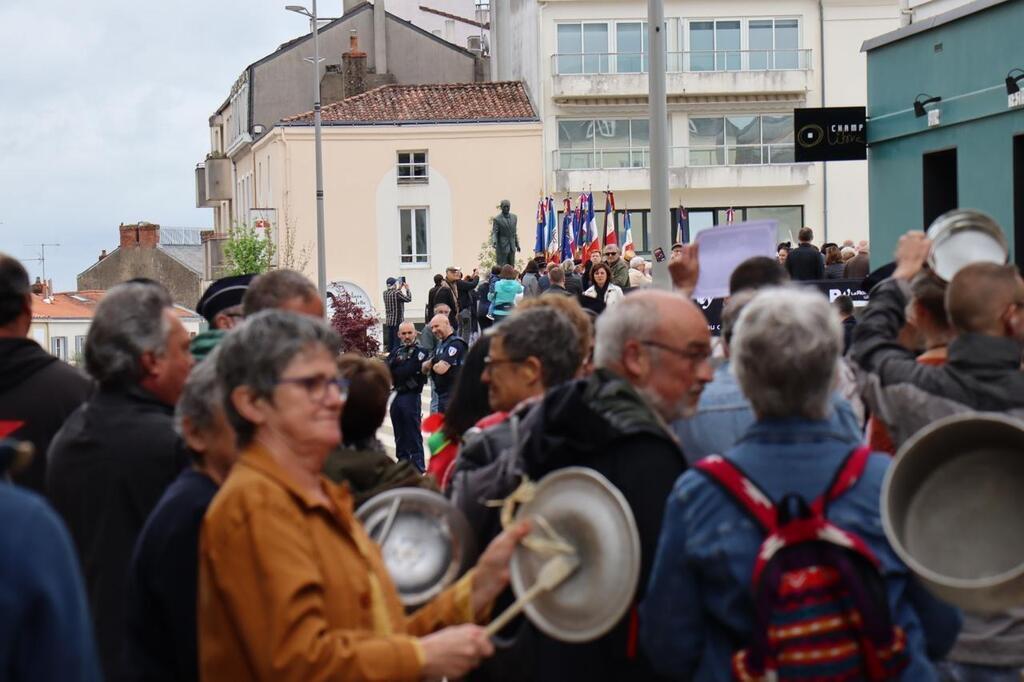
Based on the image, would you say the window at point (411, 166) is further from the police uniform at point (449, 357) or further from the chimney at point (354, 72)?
the police uniform at point (449, 357)

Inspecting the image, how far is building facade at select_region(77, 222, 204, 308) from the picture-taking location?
303 ft

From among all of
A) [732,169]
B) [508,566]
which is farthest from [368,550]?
[732,169]

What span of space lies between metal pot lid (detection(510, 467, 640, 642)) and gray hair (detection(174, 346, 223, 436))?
0.94 meters

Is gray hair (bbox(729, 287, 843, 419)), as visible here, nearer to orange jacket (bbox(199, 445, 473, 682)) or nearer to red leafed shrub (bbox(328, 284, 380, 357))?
orange jacket (bbox(199, 445, 473, 682))

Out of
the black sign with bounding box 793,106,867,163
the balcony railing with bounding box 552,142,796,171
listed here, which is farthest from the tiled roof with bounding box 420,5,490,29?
the black sign with bounding box 793,106,867,163

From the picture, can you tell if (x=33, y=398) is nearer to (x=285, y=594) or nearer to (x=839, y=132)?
(x=285, y=594)

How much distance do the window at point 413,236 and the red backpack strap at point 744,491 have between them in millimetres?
54437

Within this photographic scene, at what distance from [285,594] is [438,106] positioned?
185ft

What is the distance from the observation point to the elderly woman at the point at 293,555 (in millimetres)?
3518

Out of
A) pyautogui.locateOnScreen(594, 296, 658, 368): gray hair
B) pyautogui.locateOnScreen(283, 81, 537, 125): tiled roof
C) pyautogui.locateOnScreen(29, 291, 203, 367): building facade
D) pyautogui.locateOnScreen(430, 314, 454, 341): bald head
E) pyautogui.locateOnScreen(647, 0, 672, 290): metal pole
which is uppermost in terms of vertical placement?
pyautogui.locateOnScreen(283, 81, 537, 125): tiled roof

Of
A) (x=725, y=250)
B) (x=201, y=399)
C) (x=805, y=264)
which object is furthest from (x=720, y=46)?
(x=201, y=399)

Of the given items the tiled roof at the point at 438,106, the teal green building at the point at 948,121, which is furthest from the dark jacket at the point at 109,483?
the tiled roof at the point at 438,106

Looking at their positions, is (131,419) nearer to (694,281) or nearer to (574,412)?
(574,412)

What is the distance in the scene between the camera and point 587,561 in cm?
390
